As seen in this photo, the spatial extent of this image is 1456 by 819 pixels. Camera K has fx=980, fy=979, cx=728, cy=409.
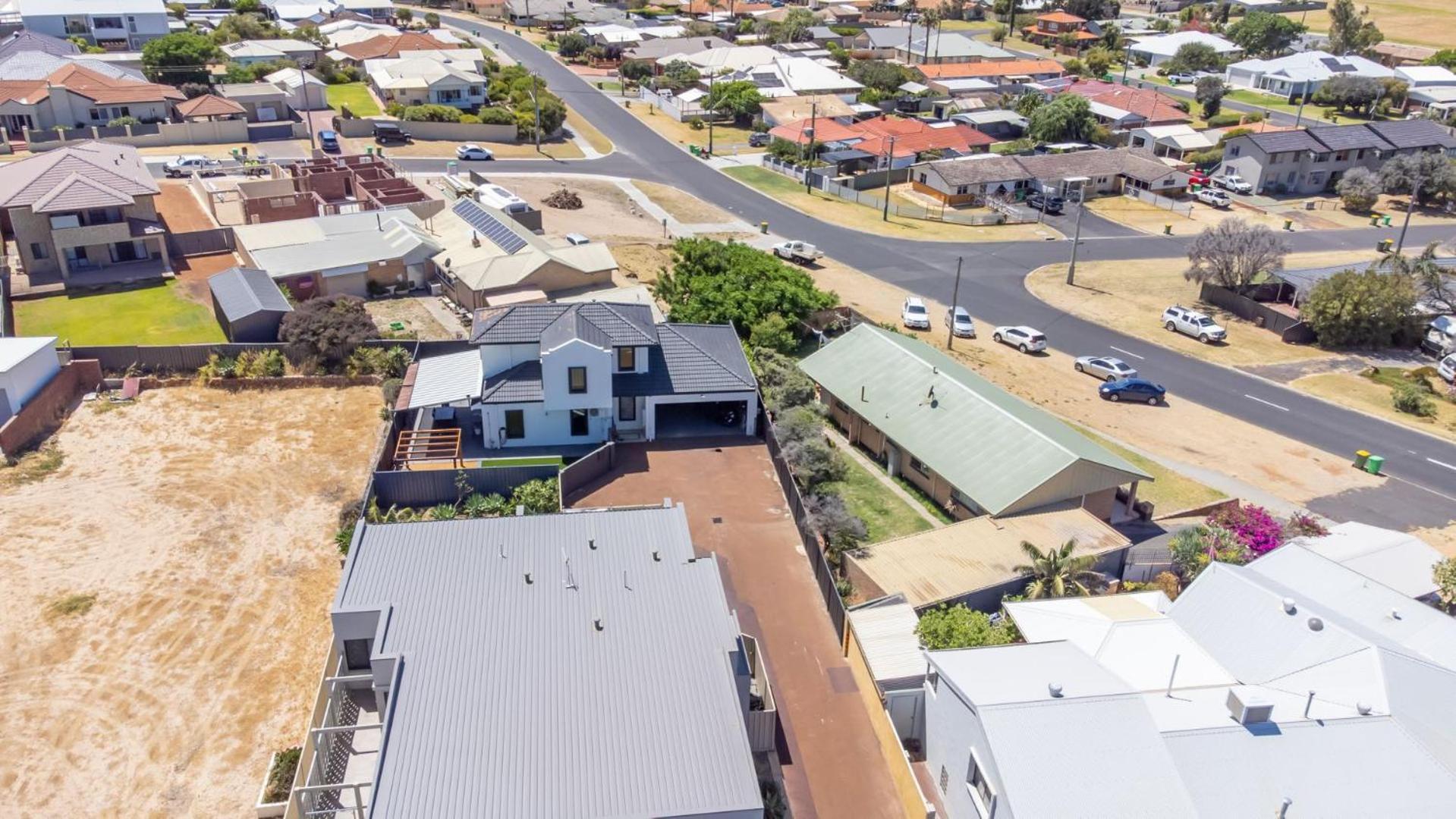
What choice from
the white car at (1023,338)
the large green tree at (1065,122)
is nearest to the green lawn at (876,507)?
the white car at (1023,338)

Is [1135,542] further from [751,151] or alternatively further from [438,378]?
[751,151]

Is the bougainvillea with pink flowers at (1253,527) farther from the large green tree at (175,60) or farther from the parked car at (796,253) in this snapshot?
the large green tree at (175,60)

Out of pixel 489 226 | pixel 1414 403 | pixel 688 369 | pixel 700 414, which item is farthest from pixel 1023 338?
pixel 489 226

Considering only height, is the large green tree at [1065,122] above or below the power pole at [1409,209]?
above

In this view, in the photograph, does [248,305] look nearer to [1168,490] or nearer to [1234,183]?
[1168,490]

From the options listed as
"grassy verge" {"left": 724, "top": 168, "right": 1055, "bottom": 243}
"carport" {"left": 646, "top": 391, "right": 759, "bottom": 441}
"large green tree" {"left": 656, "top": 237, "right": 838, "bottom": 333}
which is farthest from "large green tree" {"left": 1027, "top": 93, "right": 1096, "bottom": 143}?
"carport" {"left": 646, "top": 391, "right": 759, "bottom": 441}

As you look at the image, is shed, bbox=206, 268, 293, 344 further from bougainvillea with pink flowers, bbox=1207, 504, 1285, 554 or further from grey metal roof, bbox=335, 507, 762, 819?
bougainvillea with pink flowers, bbox=1207, 504, 1285, 554
